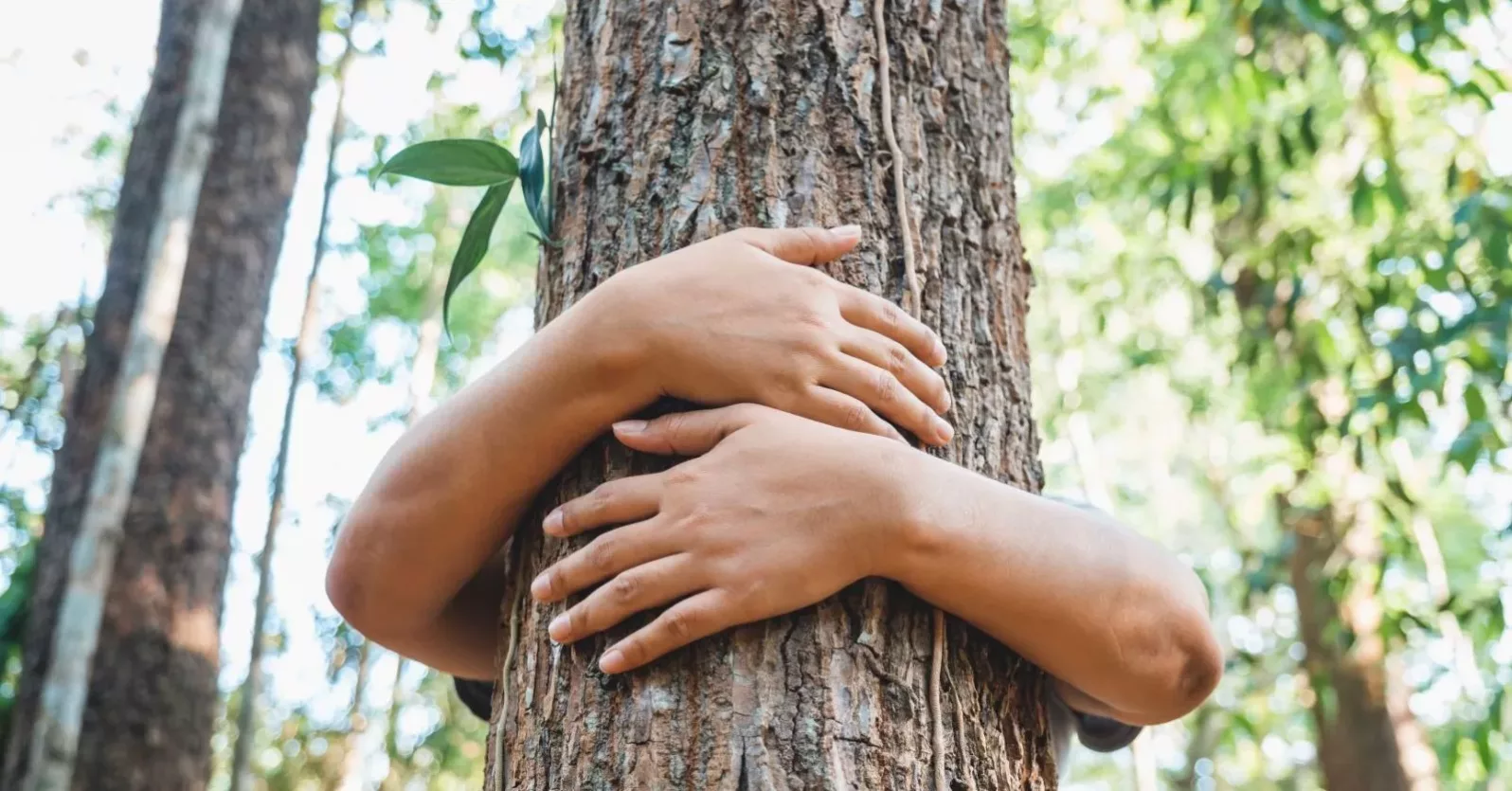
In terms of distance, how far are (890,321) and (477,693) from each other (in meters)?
0.74

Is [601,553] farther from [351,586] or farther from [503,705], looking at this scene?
[351,586]

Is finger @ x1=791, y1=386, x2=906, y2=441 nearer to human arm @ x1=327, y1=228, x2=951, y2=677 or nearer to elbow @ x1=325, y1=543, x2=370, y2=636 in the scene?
human arm @ x1=327, y1=228, x2=951, y2=677

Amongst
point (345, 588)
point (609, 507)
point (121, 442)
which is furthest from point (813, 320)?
point (121, 442)

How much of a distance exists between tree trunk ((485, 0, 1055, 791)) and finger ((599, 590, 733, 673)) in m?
0.03

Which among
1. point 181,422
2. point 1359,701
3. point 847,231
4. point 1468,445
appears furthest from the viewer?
point 1359,701

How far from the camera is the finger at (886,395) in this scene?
111cm

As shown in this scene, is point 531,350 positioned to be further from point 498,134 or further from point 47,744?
point 498,134

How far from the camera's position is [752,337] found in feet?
3.59

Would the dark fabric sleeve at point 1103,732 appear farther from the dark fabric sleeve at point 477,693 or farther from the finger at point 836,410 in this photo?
the dark fabric sleeve at point 477,693

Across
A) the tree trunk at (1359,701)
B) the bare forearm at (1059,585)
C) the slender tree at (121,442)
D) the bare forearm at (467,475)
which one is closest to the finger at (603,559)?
the bare forearm at (467,475)

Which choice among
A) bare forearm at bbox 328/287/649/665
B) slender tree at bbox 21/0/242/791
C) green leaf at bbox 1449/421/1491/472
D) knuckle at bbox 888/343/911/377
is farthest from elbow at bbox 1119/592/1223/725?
slender tree at bbox 21/0/242/791

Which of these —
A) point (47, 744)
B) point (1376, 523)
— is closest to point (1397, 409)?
point (1376, 523)

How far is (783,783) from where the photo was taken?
968 mm

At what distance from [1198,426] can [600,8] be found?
38.3 ft
